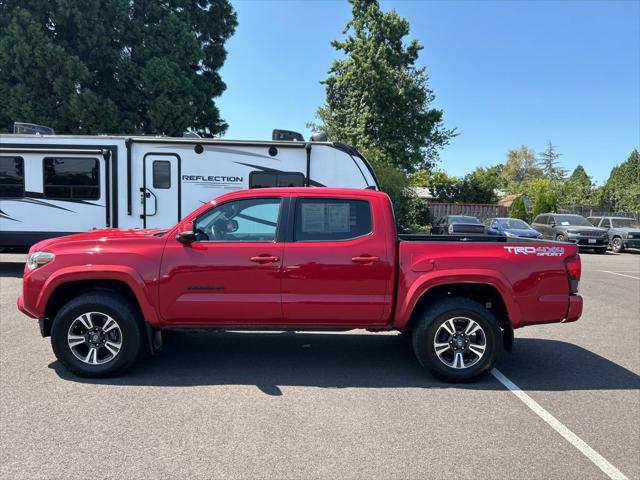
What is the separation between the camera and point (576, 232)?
2030 cm

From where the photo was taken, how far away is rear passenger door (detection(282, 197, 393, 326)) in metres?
4.65

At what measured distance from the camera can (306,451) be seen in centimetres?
339

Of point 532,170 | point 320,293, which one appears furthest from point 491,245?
point 532,170

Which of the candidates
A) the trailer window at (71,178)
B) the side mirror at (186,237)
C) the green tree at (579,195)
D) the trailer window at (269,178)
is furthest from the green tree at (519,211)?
the side mirror at (186,237)

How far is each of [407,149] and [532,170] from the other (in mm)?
87832

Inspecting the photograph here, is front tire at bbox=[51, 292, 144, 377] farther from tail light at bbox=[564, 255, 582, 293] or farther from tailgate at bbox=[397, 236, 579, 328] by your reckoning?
tail light at bbox=[564, 255, 582, 293]

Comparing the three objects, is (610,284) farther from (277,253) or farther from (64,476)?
(64,476)

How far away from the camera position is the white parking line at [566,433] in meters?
3.26

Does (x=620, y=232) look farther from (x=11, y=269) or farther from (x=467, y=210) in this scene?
(x=11, y=269)

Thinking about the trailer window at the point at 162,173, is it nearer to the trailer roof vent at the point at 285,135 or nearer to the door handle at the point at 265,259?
the trailer roof vent at the point at 285,135

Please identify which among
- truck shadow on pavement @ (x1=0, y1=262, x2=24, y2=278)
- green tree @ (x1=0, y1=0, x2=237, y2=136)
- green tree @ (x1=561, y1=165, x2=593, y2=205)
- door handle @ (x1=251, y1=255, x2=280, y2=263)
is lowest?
truck shadow on pavement @ (x1=0, y1=262, x2=24, y2=278)

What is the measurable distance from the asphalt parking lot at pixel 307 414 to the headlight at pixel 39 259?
3.47 feet

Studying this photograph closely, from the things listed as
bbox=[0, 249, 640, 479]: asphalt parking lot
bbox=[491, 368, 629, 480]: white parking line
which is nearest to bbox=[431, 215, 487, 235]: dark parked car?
bbox=[0, 249, 640, 479]: asphalt parking lot

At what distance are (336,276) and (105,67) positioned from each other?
1784cm
